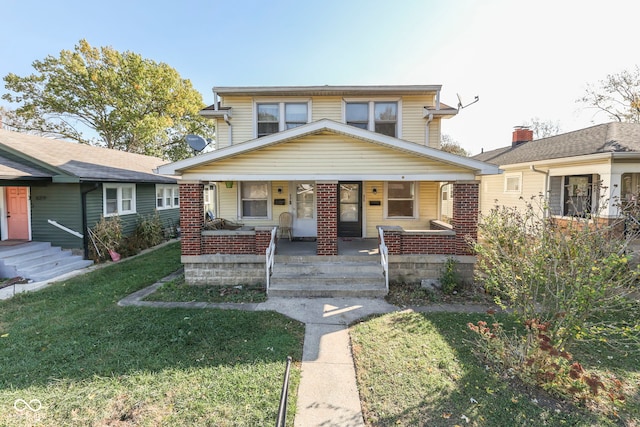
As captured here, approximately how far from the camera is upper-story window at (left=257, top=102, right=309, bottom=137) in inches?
386

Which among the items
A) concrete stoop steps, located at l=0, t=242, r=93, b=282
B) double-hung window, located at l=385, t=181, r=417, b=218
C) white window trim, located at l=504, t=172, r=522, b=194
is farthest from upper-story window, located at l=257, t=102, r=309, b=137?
Result: white window trim, located at l=504, t=172, r=522, b=194

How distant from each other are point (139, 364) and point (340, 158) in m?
5.65

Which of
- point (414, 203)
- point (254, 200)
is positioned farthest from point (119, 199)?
point (414, 203)

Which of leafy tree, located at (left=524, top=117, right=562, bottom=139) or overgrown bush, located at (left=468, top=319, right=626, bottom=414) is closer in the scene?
overgrown bush, located at (left=468, top=319, right=626, bottom=414)

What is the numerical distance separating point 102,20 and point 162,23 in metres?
5.17

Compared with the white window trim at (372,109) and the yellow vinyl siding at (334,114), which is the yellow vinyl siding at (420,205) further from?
the white window trim at (372,109)

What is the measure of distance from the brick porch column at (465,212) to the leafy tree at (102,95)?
22990 mm

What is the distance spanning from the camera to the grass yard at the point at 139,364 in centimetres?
312

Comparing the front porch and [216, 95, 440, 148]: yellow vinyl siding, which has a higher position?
[216, 95, 440, 148]: yellow vinyl siding

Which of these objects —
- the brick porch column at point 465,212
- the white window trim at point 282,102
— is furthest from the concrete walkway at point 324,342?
the white window trim at point 282,102

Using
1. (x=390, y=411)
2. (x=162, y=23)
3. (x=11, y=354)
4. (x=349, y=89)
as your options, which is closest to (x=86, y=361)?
(x=11, y=354)

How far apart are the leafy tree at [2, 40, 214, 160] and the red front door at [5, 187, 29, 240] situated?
13.7m

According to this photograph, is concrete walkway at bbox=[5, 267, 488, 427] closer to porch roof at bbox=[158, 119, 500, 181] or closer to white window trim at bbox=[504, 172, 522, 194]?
porch roof at bbox=[158, 119, 500, 181]

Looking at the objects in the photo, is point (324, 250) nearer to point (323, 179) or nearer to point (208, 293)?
point (323, 179)
